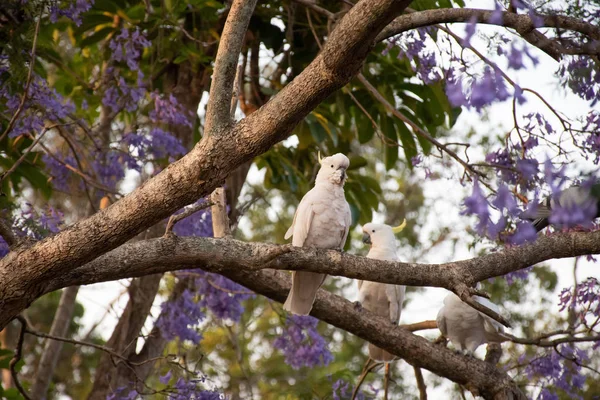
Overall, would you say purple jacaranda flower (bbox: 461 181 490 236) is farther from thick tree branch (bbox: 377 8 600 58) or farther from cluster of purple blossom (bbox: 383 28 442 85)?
cluster of purple blossom (bbox: 383 28 442 85)

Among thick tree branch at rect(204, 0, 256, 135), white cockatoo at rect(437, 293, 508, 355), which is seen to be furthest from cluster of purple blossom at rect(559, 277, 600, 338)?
thick tree branch at rect(204, 0, 256, 135)

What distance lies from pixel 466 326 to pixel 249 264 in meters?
1.81

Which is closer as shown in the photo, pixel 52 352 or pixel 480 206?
pixel 480 206

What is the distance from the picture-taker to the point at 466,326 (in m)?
3.99

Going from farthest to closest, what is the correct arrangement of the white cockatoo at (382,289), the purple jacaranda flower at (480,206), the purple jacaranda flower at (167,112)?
the white cockatoo at (382,289), the purple jacaranda flower at (167,112), the purple jacaranda flower at (480,206)

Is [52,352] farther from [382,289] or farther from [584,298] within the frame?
[584,298]

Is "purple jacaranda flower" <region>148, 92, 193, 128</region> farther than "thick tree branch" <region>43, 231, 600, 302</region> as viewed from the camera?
Yes

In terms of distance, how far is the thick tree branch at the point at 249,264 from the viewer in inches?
101

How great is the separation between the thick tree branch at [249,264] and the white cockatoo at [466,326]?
1.30 m

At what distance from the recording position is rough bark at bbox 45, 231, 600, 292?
8.42 feet

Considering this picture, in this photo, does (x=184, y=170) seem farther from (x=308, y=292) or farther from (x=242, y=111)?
(x=242, y=111)

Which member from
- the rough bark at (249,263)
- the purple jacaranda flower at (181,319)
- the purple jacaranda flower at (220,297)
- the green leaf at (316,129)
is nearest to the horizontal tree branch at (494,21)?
the rough bark at (249,263)

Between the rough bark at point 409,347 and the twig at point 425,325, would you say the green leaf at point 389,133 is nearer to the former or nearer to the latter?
the twig at point 425,325

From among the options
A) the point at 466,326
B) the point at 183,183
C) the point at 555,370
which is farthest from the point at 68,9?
the point at 555,370
